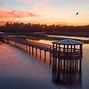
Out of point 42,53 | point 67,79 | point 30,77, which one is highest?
point 30,77

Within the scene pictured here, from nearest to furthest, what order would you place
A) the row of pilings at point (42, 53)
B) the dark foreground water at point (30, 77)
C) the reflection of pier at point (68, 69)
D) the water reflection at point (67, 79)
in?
1. the dark foreground water at point (30, 77)
2. the water reflection at point (67, 79)
3. the reflection of pier at point (68, 69)
4. the row of pilings at point (42, 53)

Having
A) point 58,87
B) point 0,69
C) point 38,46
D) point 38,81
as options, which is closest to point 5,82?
point 38,81

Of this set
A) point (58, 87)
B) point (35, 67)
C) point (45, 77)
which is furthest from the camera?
point (35, 67)

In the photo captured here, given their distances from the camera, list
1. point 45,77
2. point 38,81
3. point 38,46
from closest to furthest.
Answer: point 38,81 < point 45,77 < point 38,46

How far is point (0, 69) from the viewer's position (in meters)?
47.6

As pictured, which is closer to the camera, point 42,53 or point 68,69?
point 68,69

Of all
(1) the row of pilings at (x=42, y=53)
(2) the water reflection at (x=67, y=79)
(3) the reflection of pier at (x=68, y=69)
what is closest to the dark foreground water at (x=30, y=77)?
(2) the water reflection at (x=67, y=79)

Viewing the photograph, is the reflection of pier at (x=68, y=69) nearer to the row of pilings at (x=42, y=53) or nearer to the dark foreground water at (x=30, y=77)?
the dark foreground water at (x=30, y=77)

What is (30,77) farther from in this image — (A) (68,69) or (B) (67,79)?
(A) (68,69)

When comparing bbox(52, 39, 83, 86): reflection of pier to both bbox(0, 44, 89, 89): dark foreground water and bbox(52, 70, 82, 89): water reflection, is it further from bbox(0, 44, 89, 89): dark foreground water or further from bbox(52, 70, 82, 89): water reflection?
bbox(0, 44, 89, 89): dark foreground water

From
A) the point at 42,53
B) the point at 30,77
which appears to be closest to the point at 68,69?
the point at 30,77

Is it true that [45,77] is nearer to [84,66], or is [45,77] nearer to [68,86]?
[68,86]

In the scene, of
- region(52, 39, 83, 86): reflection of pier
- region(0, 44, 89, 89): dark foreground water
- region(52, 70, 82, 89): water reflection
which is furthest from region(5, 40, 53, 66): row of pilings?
region(52, 70, 82, 89): water reflection

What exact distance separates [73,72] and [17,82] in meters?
10.6
